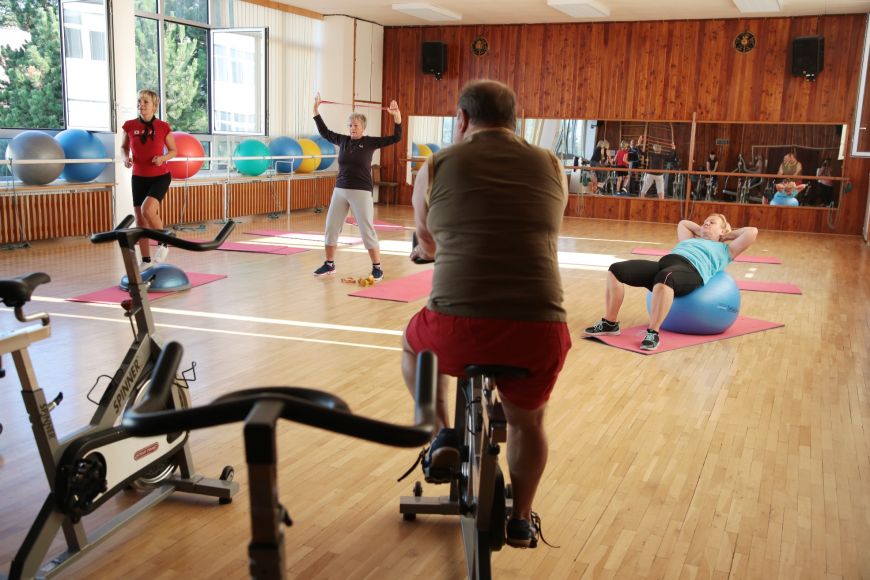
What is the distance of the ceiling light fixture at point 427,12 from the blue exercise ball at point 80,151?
16.7 feet

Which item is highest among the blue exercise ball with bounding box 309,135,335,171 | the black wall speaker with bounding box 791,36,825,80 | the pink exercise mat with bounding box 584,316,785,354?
the black wall speaker with bounding box 791,36,825,80

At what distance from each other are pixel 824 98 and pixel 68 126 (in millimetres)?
9838

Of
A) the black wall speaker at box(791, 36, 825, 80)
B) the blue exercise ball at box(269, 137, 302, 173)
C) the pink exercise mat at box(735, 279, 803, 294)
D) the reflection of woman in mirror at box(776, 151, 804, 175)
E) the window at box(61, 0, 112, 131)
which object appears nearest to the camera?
the pink exercise mat at box(735, 279, 803, 294)

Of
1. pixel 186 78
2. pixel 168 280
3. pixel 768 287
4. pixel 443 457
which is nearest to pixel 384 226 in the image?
pixel 186 78

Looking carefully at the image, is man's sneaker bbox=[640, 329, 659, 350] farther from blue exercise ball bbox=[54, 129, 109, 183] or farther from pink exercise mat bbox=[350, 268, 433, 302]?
blue exercise ball bbox=[54, 129, 109, 183]

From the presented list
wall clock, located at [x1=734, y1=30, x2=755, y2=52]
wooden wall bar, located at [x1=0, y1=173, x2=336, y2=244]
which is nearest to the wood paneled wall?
wall clock, located at [x1=734, y1=30, x2=755, y2=52]

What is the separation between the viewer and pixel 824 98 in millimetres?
11445

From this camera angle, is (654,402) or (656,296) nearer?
(654,402)

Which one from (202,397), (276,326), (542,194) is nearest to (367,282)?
(276,326)

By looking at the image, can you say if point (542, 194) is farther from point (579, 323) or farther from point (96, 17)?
point (96, 17)

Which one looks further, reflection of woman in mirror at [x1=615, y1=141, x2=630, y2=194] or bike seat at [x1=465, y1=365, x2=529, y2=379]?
reflection of woman in mirror at [x1=615, y1=141, x2=630, y2=194]

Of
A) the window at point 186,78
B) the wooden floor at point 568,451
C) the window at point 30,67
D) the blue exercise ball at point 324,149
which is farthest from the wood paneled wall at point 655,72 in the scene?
the window at point 30,67

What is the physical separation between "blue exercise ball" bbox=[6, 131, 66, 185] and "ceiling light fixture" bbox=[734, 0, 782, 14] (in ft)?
26.8

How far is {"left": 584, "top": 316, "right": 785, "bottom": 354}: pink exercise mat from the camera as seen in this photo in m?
4.78
